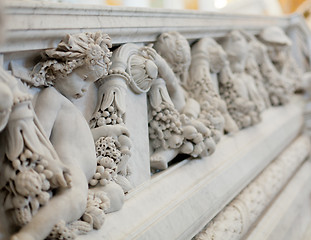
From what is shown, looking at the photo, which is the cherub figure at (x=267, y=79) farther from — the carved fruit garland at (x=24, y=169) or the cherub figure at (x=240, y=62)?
the carved fruit garland at (x=24, y=169)

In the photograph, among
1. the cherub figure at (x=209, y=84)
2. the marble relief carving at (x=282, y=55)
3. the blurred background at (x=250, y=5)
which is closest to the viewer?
the cherub figure at (x=209, y=84)

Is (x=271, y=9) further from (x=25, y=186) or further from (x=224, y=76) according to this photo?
(x=25, y=186)

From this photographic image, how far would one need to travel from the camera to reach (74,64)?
3.21 ft

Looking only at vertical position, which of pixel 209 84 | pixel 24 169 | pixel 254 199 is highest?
pixel 209 84

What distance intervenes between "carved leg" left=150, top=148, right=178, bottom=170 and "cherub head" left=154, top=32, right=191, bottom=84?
0.35m

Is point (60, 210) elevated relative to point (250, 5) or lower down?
lower down

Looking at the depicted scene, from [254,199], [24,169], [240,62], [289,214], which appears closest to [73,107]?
[24,169]

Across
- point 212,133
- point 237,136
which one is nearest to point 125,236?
point 212,133

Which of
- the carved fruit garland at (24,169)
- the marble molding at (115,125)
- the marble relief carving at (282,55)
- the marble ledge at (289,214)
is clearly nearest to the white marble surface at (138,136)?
the marble molding at (115,125)

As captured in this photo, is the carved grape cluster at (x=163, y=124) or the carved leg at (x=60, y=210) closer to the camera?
the carved leg at (x=60, y=210)

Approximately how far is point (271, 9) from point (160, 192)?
4.48 metres

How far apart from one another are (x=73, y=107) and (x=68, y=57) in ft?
0.45

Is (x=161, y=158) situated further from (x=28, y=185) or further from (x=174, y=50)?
(x=28, y=185)

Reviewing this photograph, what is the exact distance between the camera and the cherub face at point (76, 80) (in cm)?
101
